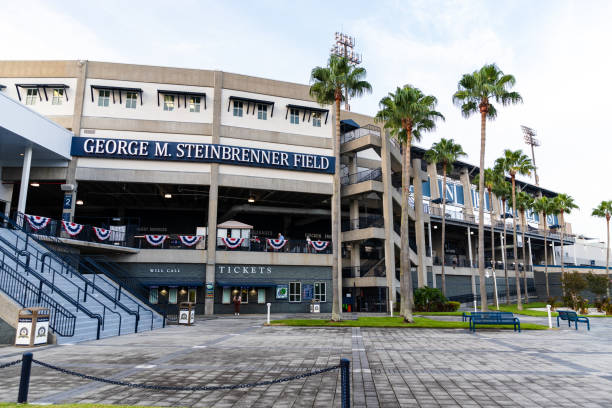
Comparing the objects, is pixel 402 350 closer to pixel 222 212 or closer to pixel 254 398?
pixel 254 398

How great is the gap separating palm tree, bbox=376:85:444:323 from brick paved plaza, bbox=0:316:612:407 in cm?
984

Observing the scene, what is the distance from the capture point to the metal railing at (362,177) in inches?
1529

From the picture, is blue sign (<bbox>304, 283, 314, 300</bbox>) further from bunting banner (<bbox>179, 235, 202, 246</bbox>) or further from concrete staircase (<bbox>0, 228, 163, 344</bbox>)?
concrete staircase (<bbox>0, 228, 163, 344</bbox>)

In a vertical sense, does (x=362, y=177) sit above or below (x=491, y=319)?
above

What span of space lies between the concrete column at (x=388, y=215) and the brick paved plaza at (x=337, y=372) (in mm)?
19412

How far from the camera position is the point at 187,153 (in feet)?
110

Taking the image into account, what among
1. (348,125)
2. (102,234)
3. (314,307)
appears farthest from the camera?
(348,125)

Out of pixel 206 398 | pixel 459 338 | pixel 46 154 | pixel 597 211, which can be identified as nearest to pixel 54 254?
pixel 46 154

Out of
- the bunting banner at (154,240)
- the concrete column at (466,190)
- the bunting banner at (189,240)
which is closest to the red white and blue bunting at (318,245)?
the bunting banner at (189,240)

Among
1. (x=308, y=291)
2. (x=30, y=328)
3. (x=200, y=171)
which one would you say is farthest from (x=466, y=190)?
(x=30, y=328)

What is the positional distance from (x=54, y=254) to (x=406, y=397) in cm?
2078

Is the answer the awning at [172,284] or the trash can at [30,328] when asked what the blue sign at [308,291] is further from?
the trash can at [30,328]

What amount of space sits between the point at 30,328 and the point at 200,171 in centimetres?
2159

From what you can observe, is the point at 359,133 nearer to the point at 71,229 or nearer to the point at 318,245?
the point at 318,245
